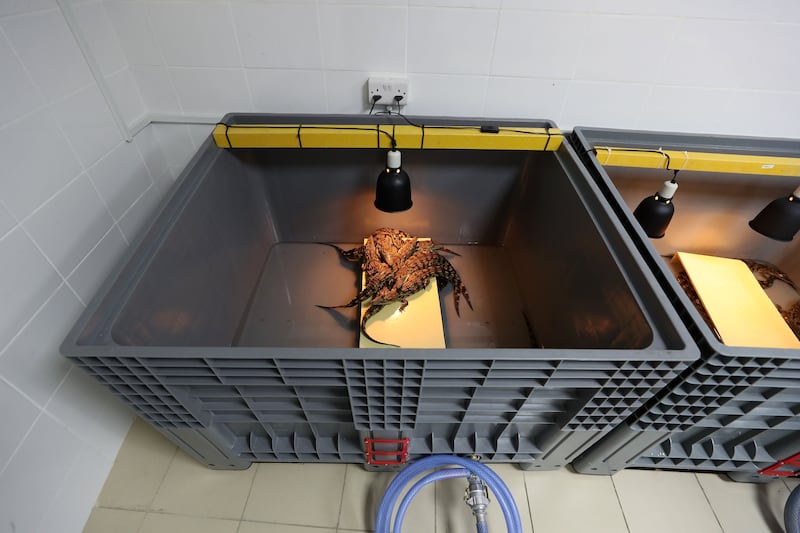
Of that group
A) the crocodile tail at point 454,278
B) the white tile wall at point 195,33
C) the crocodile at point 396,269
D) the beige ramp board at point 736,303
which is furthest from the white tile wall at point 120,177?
the beige ramp board at point 736,303

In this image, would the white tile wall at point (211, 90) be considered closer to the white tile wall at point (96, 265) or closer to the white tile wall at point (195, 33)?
the white tile wall at point (195, 33)

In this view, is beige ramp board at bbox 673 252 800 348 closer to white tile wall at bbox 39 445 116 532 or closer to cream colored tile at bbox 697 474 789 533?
cream colored tile at bbox 697 474 789 533

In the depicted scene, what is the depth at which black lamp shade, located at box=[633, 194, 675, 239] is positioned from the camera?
1.14 meters

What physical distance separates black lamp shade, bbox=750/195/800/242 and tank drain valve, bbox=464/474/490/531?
3.92ft

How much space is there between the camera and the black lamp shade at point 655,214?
3.75 ft

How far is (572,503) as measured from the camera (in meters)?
1.14

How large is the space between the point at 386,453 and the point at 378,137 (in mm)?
969

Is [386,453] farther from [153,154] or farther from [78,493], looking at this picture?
[153,154]

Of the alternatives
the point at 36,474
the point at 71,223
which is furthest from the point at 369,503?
the point at 71,223

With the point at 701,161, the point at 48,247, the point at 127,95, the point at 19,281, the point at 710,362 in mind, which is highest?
the point at 127,95

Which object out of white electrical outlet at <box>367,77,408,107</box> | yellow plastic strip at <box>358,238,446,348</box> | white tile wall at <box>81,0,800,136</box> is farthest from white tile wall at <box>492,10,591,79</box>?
yellow plastic strip at <box>358,238,446,348</box>

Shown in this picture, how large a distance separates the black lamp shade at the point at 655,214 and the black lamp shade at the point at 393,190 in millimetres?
748

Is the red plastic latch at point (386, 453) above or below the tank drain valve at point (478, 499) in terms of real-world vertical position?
above

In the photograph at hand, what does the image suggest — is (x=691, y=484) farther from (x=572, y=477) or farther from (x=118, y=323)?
(x=118, y=323)
